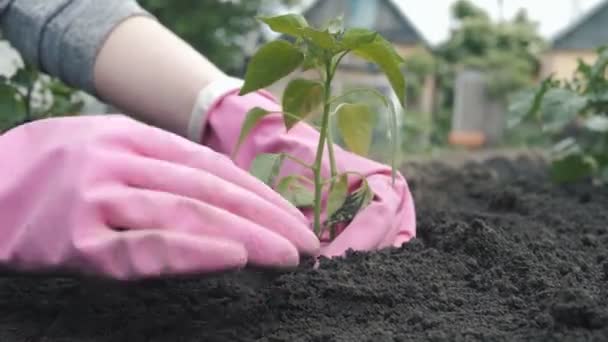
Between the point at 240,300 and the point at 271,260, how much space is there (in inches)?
2.2

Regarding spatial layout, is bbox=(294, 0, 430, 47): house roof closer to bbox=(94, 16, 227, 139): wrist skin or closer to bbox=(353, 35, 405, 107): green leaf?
bbox=(94, 16, 227, 139): wrist skin

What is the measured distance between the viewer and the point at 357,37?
81 centimetres

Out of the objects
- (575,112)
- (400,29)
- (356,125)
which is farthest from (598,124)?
(400,29)

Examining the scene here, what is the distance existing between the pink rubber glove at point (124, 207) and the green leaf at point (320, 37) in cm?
17

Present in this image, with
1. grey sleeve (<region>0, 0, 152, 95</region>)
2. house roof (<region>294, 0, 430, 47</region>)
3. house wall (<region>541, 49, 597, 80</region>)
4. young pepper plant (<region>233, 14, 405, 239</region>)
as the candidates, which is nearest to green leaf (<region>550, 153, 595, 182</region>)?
young pepper plant (<region>233, 14, 405, 239</region>)

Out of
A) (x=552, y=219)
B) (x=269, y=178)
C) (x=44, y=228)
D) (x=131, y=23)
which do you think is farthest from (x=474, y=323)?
(x=131, y=23)

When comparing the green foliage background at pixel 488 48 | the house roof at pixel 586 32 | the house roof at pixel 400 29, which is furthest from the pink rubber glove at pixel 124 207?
the house roof at pixel 400 29

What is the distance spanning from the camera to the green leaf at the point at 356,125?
0.99m

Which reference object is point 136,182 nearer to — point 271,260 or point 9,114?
point 271,260

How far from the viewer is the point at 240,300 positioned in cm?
79

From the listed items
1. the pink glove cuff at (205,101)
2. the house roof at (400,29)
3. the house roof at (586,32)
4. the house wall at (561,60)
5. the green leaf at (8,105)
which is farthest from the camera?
the house roof at (400,29)

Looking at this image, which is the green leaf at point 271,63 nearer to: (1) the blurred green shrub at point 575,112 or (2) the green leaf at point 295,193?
(2) the green leaf at point 295,193

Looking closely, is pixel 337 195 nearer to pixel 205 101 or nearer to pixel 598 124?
pixel 205 101

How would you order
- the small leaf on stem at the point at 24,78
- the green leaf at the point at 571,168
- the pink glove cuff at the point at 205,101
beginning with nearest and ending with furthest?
the pink glove cuff at the point at 205,101
the small leaf on stem at the point at 24,78
the green leaf at the point at 571,168
